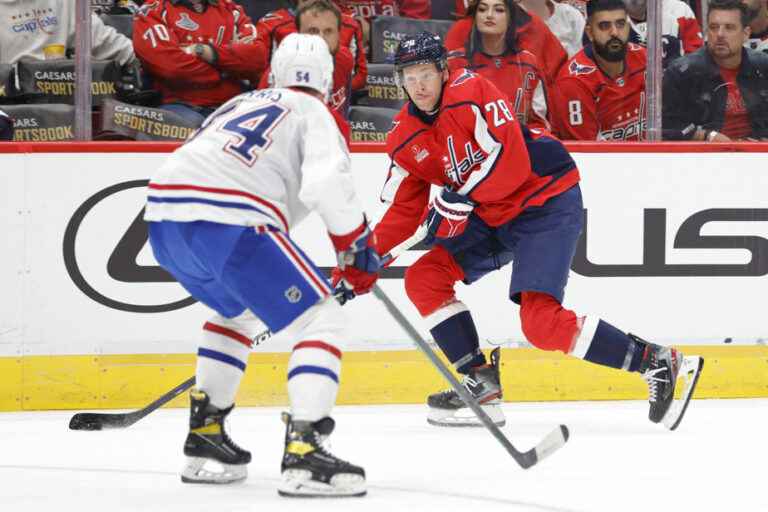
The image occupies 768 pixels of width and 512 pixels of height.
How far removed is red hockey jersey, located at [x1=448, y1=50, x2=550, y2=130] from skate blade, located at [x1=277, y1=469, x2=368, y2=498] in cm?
232

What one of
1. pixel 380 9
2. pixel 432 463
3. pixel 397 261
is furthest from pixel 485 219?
pixel 380 9

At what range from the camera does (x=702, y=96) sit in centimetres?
509

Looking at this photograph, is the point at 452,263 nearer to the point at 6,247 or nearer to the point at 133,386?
the point at 133,386

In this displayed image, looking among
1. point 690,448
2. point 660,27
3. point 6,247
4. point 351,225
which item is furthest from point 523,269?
point 6,247

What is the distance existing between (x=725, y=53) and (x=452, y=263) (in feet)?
5.48

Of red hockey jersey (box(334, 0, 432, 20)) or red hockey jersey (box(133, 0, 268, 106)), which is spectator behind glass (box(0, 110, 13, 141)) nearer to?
red hockey jersey (box(133, 0, 268, 106))

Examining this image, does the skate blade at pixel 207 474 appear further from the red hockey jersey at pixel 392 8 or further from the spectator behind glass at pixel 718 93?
the red hockey jersey at pixel 392 8

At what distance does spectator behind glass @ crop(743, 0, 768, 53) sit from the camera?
17.3ft

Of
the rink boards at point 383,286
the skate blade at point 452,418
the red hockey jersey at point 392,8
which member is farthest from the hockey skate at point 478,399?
the red hockey jersey at point 392,8

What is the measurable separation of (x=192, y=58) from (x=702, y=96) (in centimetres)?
199

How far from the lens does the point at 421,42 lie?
12.9 ft

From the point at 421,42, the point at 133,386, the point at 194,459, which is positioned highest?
the point at 421,42

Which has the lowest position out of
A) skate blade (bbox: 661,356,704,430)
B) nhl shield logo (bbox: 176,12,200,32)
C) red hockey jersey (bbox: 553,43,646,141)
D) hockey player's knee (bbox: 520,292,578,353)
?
skate blade (bbox: 661,356,704,430)

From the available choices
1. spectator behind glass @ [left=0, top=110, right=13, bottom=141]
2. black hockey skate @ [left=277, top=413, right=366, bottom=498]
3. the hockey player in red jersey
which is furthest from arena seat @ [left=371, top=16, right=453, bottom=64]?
black hockey skate @ [left=277, top=413, right=366, bottom=498]
